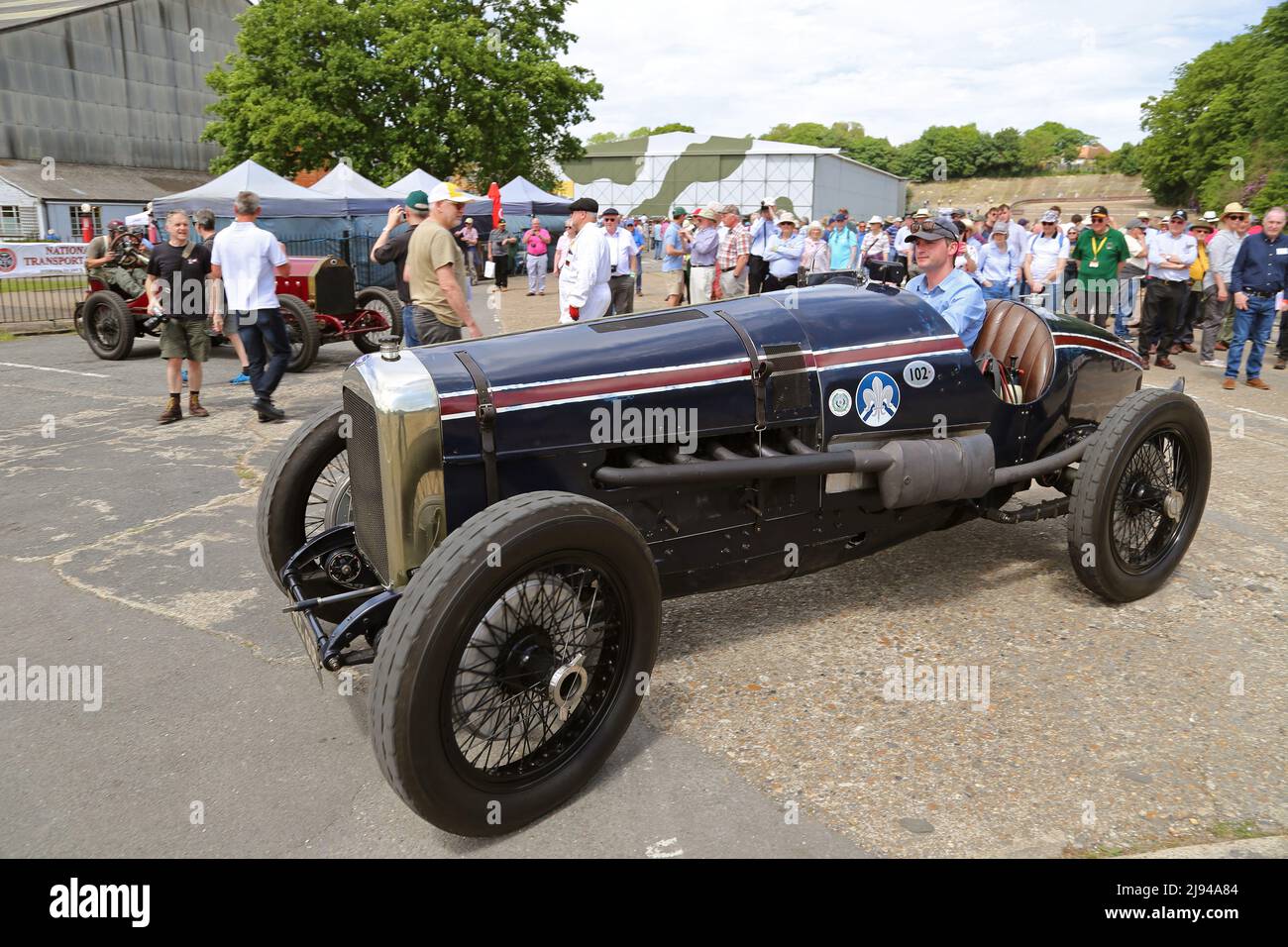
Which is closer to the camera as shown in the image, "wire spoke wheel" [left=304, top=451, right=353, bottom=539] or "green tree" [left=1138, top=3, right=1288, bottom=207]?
"wire spoke wheel" [left=304, top=451, right=353, bottom=539]

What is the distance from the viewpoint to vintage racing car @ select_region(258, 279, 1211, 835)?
2.70m

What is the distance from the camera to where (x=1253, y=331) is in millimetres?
10484

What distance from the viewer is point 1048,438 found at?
15.3 ft

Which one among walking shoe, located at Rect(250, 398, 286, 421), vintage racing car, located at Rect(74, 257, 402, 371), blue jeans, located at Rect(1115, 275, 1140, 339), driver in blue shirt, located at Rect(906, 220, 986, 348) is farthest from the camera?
blue jeans, located at Rect(1115, 275, 1140, 339)

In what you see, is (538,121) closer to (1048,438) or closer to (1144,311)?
(1144,311)

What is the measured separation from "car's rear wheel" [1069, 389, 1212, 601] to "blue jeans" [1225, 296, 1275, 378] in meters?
6.92

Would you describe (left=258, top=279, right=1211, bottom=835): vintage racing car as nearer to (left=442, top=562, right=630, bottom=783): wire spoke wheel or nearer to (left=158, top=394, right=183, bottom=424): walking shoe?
(left=442, top=562, right=630, bottom=783): wire spoke wheel

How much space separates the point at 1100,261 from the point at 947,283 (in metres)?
8.22

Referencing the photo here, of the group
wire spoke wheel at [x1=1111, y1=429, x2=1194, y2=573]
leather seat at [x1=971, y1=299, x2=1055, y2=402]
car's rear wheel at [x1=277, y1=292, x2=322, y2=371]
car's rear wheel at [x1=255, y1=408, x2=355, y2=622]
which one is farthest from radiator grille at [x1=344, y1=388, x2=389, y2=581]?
car's rear wheel at [x1=277, y1=292, x2=322, y2=371]

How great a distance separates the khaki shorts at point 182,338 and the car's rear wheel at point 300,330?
102 inches

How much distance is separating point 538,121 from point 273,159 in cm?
999

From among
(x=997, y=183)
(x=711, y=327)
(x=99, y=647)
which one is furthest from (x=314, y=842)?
(x=997, y=183)

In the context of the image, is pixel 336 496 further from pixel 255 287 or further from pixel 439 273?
pixel 255 287

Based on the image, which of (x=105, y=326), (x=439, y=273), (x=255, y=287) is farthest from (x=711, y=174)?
(x=439, y=273)
